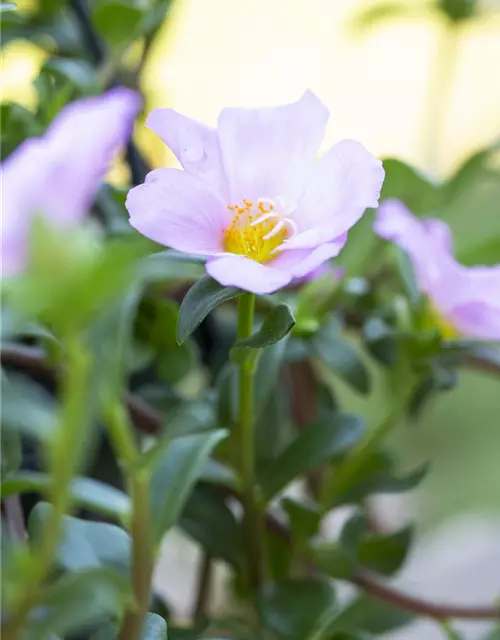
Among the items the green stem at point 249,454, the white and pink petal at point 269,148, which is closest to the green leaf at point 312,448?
the green stem at point 249,454

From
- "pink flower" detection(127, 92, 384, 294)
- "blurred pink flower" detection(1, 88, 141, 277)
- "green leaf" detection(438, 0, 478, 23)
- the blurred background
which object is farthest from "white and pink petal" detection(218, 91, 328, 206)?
the blurred background

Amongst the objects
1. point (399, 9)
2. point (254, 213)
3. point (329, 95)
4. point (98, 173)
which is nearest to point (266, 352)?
point (254, 213)

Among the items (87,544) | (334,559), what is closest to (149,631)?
(87,544)

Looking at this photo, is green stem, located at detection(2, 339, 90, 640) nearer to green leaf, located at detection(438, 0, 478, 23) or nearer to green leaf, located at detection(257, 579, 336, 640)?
green leaf, located at detection(257, 579, 336, 640)

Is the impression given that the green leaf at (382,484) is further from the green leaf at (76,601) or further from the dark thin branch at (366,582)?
the green leaf at (76,601)

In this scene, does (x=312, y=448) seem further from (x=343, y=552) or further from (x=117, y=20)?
(x=117, y=20)

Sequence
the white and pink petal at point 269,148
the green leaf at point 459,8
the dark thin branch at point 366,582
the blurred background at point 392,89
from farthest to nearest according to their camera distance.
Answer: the blurred background at point 392,89 → the green leaf at point 459,8 → the dark thin branch at point 366,582 → the white and pink petal at point 269,148

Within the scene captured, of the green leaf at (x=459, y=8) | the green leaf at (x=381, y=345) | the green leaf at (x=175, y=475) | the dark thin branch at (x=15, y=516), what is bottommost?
the dark thin branch at (x=15, y=516)
